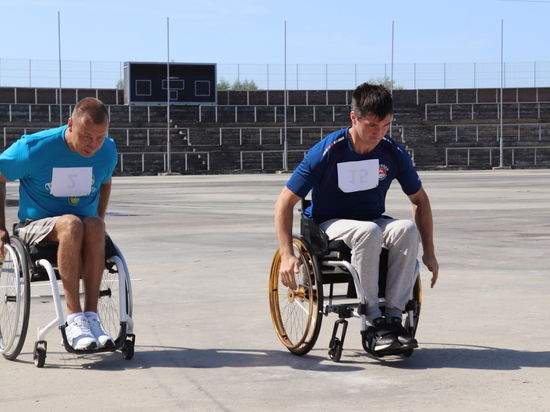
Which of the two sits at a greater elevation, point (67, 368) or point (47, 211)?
point (47, 211)

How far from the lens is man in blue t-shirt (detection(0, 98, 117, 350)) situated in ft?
15.3

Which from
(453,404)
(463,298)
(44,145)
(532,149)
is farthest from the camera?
(532,149)

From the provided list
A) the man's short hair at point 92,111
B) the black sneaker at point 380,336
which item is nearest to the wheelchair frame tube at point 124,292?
the man's short hair at point 92,111

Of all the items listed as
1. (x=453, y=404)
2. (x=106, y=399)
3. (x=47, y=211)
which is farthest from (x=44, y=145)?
(x=453, y=404)

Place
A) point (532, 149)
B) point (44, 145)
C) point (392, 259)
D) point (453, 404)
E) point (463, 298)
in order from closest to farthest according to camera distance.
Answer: point (453, 404) < point (392, 259) < point (44, 145) < point (463, 298) < point (532, 149)

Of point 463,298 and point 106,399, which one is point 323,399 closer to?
point 106,399

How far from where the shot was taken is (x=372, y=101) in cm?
466

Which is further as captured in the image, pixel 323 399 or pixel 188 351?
pixel 188 351

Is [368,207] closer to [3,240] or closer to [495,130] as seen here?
[3,240]

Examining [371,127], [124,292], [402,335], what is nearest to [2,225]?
[124,292]

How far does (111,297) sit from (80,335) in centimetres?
81

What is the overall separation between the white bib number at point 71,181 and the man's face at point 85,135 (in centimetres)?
10

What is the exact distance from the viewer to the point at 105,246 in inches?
192

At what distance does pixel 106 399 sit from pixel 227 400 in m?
0.50
